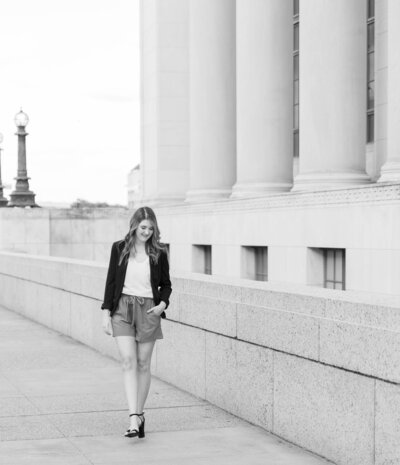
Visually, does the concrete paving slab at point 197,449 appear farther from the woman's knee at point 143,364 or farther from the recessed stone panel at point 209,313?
the recessed stone panel at point 209,313

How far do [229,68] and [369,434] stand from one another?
2946cm

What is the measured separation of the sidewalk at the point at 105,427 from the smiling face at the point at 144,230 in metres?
1.75

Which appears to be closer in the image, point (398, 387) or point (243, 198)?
point (398, 387)

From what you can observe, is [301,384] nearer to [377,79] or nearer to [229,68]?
[377,79]

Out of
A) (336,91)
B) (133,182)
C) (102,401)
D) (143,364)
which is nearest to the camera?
(143,364)

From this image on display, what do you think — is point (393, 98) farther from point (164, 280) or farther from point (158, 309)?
point (158, 309)

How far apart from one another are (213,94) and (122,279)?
27.7 meters

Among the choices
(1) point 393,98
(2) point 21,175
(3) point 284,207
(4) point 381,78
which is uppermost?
(4) point 381,78

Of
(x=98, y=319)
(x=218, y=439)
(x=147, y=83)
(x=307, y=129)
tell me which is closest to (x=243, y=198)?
(x=307, y=129)

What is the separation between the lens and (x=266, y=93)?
104 ft

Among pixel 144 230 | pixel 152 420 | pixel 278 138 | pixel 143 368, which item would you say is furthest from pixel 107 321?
pixel 278 138

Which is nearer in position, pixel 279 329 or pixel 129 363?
pixel 129 363

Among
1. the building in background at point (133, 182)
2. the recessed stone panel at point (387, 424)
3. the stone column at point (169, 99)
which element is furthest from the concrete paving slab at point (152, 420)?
the building in background at point (133, 182)

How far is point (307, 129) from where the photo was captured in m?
28.0
